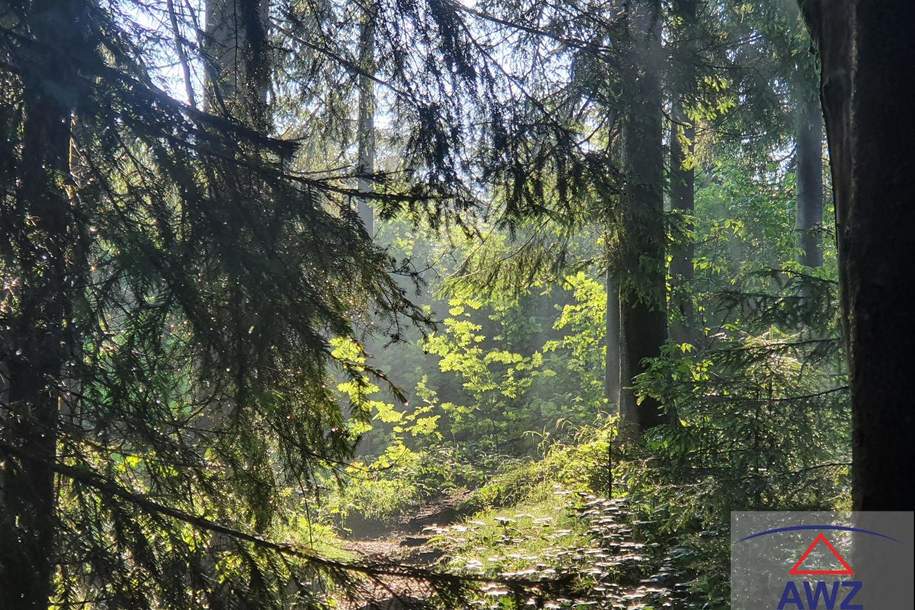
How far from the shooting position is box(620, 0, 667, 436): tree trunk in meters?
4.81

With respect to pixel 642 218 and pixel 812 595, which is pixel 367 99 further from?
pixel 812 595

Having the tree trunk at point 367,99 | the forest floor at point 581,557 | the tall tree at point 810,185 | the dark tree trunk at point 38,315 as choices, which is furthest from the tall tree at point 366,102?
the tall tree at point 810,185

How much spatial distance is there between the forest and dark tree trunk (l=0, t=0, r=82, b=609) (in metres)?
0.01

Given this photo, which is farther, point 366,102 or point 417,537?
point 417,537

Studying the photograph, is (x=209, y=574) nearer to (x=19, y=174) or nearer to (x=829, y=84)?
(x=19, y=174)

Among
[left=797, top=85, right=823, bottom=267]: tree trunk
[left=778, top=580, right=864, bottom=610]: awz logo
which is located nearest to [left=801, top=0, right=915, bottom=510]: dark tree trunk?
[left=778, top=580, right=864, bottom=610]: awz logo

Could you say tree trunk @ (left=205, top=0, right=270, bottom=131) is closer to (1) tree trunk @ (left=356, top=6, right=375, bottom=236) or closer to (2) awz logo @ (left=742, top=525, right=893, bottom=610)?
(1) tree trunk @ (left=356, top=6, right=375, bottom=236)

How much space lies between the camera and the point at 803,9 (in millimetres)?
2949

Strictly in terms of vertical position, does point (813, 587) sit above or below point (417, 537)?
above

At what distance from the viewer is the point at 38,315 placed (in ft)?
7.88

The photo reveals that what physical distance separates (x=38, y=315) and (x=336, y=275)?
134cm

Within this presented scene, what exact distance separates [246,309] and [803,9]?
263cm

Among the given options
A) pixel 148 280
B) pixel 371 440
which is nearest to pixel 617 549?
pixel 148 280

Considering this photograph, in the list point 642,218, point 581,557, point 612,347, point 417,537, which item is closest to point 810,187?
point 612,347
